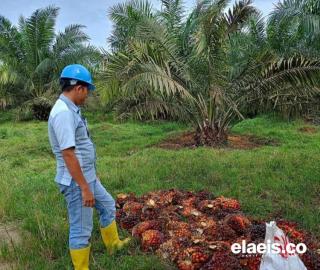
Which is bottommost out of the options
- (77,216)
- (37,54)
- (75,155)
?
(77,216)

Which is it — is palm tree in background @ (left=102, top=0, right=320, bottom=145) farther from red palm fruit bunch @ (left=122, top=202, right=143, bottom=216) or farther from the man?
the man

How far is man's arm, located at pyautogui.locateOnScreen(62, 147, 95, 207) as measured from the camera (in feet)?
12.3

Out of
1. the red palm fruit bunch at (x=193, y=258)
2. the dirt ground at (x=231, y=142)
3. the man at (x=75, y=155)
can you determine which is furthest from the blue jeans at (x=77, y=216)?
the dirt ground at (x=231, y=142)

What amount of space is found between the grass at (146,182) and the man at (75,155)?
18.2 inches

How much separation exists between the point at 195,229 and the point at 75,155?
5.20 ft

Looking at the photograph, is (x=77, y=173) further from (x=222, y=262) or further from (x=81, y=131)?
(x=222, y=262)

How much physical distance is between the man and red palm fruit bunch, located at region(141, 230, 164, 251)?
2.14ft

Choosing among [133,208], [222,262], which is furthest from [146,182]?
[222,262]

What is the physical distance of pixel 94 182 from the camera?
14.0 feet

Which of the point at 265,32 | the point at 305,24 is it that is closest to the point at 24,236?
the point at 305,24

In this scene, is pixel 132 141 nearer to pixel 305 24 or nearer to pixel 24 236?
pixel 305 24

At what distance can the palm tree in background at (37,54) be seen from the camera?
2011 centimetres

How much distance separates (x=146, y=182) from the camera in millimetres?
7508

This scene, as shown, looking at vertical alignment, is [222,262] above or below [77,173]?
below
